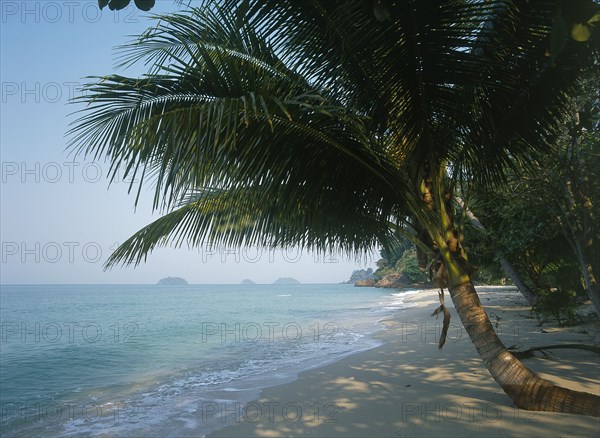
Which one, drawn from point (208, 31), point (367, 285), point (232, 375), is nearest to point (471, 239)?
point (232, 375)

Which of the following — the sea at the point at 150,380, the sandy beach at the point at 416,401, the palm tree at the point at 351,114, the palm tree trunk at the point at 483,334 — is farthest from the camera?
the sea at the point at 150,380

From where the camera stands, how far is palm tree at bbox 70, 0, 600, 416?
11.4ft

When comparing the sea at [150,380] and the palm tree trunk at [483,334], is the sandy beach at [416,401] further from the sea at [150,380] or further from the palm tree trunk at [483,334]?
the sea at [150,380]

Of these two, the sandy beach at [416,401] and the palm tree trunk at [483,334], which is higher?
the palm tree trunk at [483,334]

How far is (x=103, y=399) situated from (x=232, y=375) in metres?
2.80

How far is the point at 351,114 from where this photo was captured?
4.03m

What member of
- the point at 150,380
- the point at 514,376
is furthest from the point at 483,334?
the point at 150,380

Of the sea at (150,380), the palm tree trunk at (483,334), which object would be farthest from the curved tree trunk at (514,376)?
the sea at (150,380)

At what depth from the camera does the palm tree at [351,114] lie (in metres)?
3.49

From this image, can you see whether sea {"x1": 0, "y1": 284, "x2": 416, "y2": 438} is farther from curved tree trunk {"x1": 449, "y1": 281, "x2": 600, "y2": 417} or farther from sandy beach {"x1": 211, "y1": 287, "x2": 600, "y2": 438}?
curved tree trunk {"x1": 449, "y1": 281, "x2": 600, "y2": 417}

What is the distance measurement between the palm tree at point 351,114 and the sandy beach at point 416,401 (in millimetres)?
384

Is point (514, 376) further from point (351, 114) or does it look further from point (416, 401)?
point (351, 114)

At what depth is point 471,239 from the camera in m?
16.4

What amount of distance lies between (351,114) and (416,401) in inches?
146
